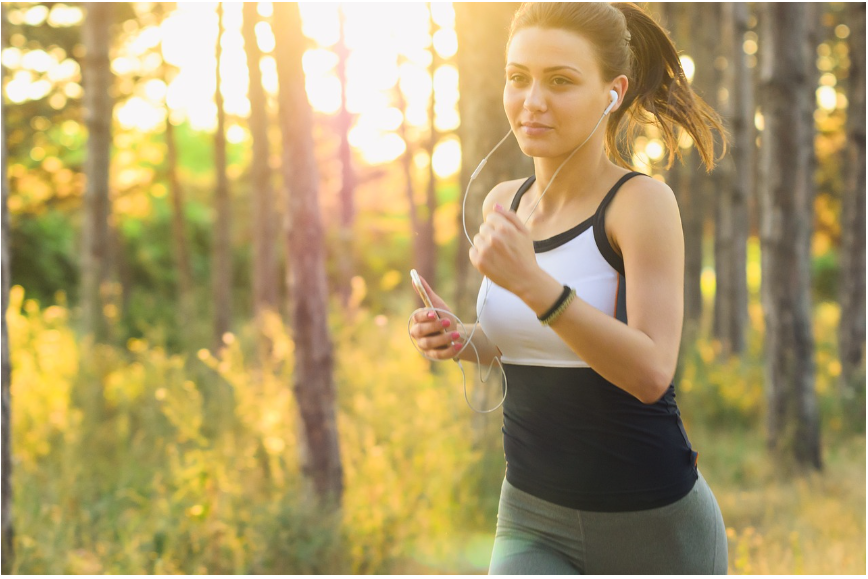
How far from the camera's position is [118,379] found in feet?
26.7

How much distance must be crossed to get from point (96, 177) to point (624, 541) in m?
9.49

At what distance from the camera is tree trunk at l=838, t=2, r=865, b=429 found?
29.7 ft

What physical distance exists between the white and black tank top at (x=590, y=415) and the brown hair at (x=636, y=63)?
0.36 meters

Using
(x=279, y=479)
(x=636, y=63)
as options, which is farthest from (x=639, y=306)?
(x=279, y=479)

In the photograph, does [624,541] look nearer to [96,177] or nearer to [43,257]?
[96,177]

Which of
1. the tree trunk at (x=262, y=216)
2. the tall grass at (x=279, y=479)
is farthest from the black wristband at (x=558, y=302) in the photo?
the tree trunk at (x=262, y=216)

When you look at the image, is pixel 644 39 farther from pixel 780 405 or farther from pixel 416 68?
pixel 416 68

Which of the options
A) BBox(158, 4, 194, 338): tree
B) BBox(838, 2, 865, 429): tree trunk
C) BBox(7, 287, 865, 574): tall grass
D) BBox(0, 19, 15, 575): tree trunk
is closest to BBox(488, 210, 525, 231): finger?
BBox(0, 19, 15, 575): tree trunk

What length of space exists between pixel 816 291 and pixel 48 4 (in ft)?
83.4

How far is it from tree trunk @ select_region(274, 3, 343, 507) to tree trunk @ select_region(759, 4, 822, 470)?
3.74m

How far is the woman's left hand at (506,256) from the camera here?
161 centimetres

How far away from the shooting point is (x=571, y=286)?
1854 millimetres

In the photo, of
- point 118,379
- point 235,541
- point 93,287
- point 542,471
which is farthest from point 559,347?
point 93,287

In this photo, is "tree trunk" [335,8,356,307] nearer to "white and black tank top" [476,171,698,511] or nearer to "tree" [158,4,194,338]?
"tree" [158,4,194,338]
